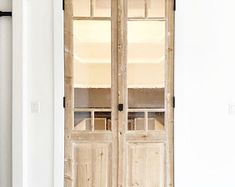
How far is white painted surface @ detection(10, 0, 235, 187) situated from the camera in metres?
3.94

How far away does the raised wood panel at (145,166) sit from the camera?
3.93 m

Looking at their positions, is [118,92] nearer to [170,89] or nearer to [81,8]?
[170,89]

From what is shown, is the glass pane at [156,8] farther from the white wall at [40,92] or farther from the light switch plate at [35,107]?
the light switch plate at [35,107]

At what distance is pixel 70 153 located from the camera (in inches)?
155

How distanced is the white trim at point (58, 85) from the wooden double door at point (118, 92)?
52 millimetres
